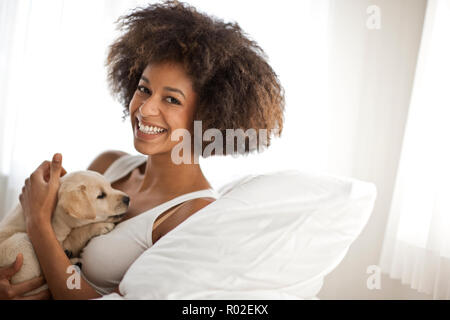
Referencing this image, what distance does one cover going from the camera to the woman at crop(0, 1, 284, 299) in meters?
1.27

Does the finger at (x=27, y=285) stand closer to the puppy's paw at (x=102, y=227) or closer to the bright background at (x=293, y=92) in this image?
the puppy's paw at (x=102, y=227)

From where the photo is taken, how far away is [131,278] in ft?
3.44

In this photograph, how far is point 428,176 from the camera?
210cm

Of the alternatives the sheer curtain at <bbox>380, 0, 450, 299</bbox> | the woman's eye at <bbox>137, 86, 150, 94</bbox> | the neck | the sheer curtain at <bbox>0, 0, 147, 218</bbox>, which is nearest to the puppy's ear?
the neck

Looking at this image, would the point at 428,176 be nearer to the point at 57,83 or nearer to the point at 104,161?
the point at 104,161

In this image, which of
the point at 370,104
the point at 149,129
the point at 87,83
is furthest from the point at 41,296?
the point at 370,104

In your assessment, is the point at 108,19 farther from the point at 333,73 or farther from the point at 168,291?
the point at 168,291

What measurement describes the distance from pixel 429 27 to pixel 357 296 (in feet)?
4.89

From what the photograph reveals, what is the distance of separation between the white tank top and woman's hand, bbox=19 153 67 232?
16 centimetres

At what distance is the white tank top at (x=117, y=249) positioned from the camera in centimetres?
127

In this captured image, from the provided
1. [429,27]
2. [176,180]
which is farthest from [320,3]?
[176,180]

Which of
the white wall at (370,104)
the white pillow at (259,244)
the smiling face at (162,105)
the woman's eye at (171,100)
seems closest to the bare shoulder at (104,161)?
the smiling face at (162,105)

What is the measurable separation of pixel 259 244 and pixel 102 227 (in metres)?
0.57

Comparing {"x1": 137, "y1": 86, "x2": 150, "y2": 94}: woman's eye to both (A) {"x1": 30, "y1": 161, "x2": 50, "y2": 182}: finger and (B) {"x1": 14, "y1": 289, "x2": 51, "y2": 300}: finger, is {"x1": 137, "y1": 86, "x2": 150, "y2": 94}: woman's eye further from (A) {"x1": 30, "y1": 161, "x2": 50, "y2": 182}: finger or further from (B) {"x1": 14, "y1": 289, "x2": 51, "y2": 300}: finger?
(B) {"x1": 14, "y1": 289, "x2": 51, "y2": 300}: finger
